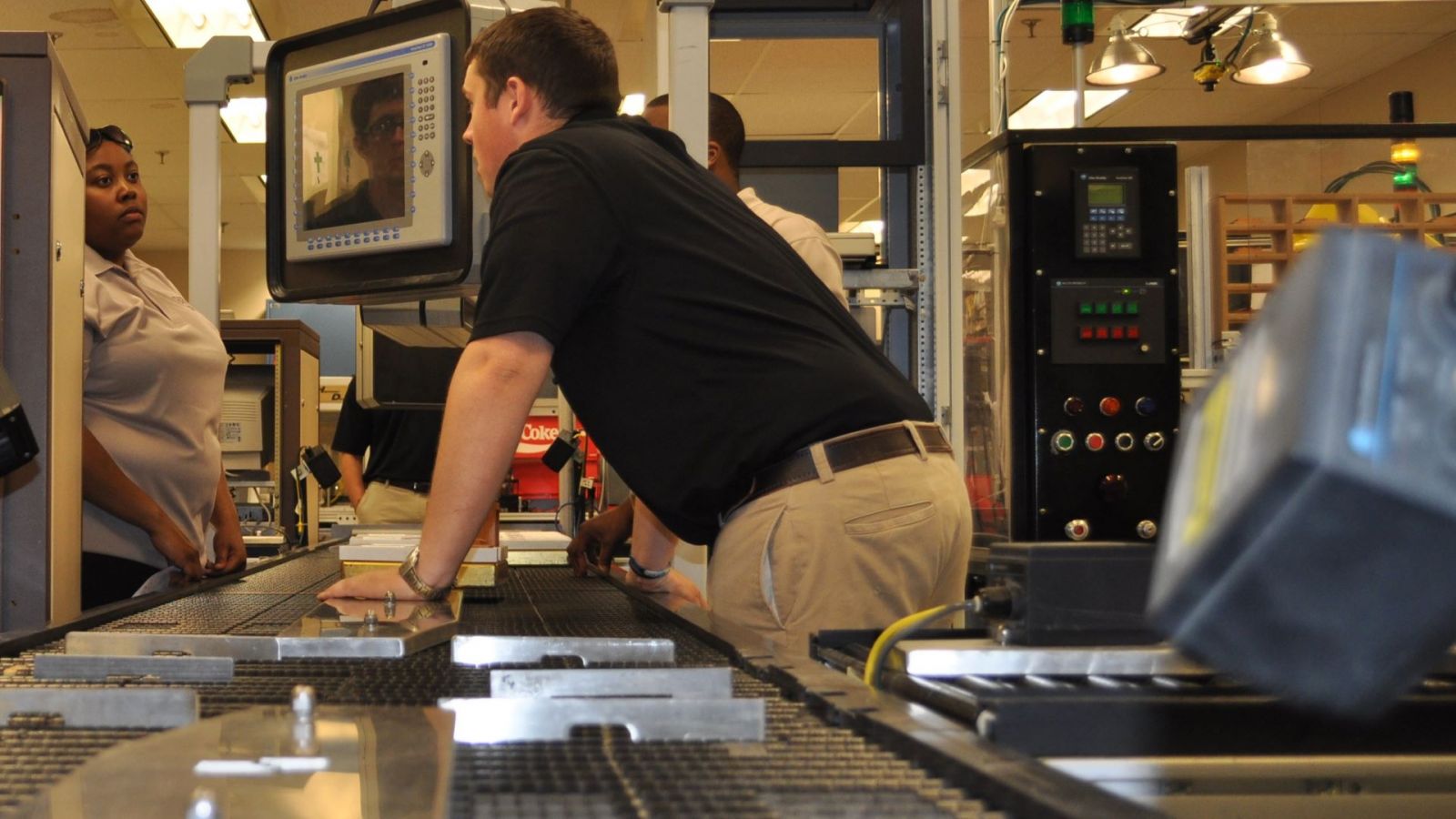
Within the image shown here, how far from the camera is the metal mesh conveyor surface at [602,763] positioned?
481 mm

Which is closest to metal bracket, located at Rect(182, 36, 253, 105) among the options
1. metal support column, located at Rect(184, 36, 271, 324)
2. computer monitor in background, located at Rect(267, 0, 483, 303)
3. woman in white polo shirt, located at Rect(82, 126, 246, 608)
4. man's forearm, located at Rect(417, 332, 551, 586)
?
metal support column, located at Rect(184, 36, 271, 324)

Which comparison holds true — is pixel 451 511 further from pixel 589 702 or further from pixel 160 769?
pixel 160 769

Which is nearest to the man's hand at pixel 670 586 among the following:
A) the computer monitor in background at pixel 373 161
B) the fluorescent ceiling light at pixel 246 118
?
the computer monitor in background at pixel 373 161

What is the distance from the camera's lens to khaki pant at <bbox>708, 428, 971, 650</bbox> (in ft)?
5.24

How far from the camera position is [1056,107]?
358 inches

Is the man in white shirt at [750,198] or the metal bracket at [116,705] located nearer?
the metal bracket at [116,705]

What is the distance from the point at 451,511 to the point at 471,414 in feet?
0.37

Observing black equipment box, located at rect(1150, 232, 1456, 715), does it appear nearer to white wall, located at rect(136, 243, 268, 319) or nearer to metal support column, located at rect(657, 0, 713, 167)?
metal support column, located at rect(657, 0, 713, 167)

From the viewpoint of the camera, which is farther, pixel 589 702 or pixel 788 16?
pixel 788 16

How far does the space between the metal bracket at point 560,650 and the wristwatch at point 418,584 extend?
0.37 m

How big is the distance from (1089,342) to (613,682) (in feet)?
10.1

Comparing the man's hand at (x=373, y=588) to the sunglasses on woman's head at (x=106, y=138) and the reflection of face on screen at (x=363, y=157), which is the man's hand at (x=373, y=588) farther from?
the sunglasses on woman's head at (x=106, y=138)

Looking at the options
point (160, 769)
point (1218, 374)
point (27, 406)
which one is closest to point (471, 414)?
point (27, 406)

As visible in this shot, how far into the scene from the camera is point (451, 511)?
1346mm
